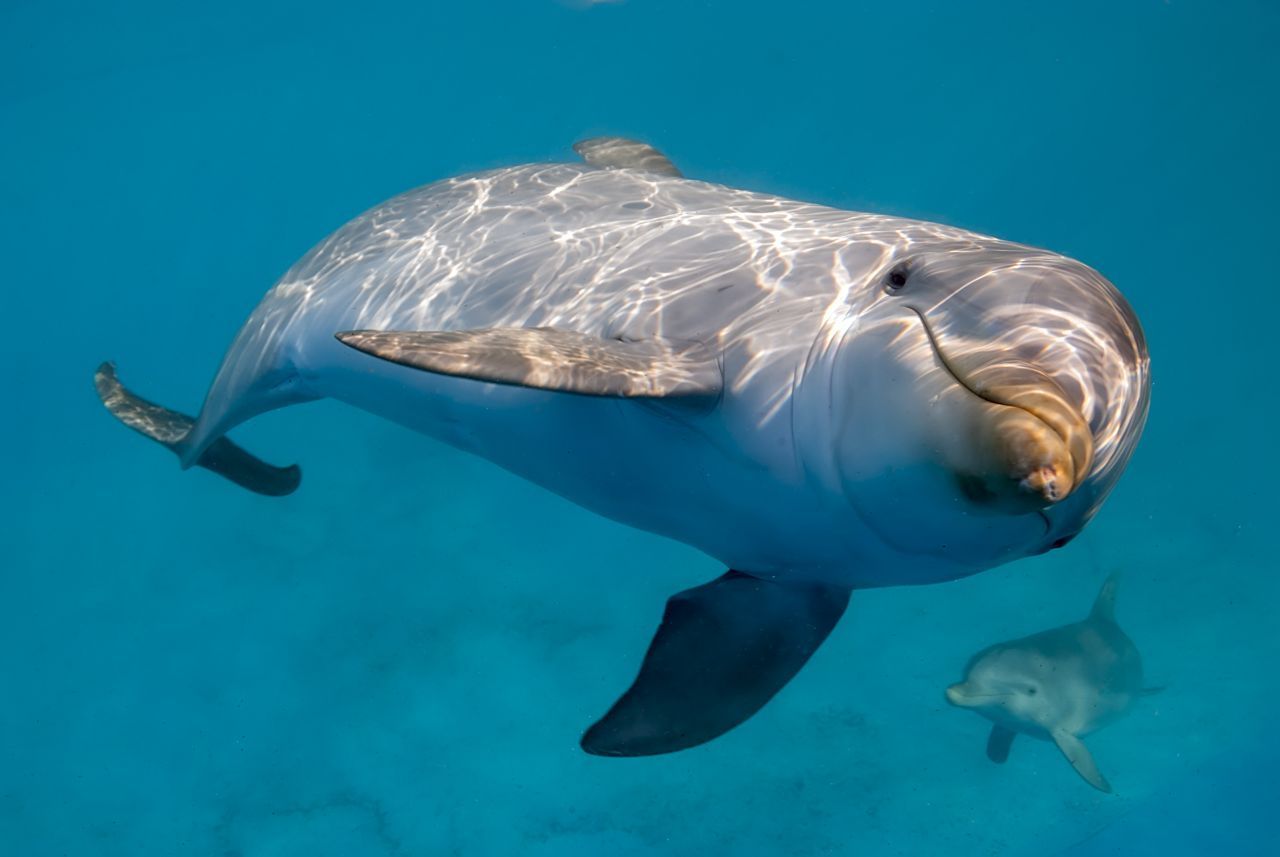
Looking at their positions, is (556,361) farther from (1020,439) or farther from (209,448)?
(209,448)

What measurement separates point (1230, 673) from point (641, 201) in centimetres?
1470

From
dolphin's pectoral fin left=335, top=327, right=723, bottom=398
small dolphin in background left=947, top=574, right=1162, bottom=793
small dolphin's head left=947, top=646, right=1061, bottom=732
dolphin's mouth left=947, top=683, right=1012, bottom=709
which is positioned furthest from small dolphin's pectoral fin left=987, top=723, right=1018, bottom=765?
dolphin's pectoral fin left=335, top=327, right=723, bottom=398

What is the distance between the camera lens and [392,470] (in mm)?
14500

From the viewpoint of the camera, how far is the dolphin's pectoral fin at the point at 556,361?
9.80 feet

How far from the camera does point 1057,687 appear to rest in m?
9.98

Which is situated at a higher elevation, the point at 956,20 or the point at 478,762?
the point at 956,20

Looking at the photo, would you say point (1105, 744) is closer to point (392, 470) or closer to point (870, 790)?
point (870, 790)

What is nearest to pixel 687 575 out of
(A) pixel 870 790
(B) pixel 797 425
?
(A) pixel 870 790

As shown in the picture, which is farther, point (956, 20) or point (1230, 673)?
point (956, 20)

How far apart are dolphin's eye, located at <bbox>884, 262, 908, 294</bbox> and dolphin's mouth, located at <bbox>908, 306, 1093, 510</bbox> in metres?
0.67

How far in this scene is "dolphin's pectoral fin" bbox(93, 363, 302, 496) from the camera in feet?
22.2

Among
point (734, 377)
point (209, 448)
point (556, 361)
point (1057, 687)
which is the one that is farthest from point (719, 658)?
point (1057, 687)

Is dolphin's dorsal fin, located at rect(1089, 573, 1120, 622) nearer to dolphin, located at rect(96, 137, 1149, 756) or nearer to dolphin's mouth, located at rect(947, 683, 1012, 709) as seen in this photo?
dolphin's mouth, located at rect(947, 683, 1012, 709)

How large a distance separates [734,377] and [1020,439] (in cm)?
128
